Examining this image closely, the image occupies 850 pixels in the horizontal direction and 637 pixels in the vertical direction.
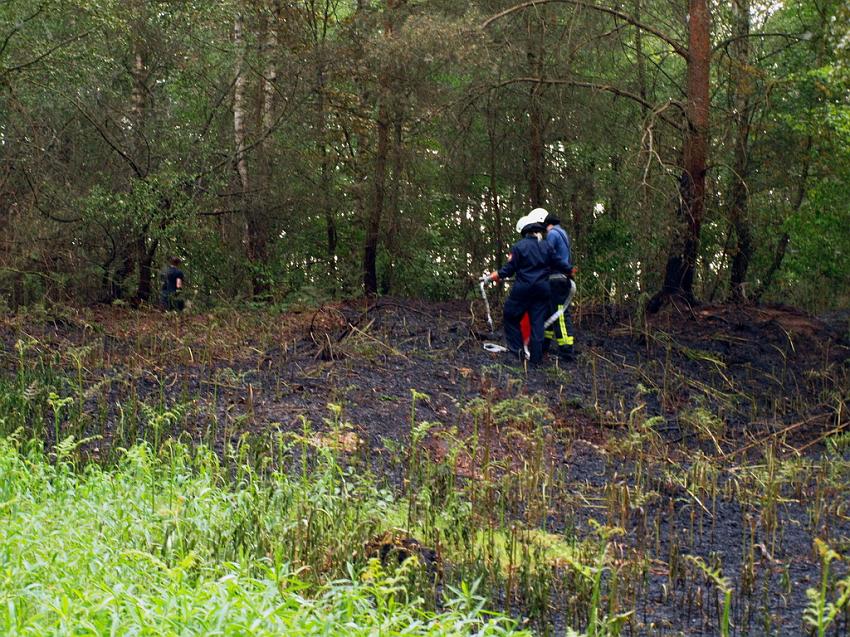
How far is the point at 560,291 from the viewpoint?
1366cm

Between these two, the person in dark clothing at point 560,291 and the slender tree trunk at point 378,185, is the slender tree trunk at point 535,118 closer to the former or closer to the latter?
the slender tree trunk at point 378,185

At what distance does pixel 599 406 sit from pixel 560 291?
2.37m

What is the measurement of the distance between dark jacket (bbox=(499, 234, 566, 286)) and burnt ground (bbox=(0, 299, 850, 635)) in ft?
3.22

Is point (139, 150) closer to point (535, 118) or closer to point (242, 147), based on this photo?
point (242, 147)

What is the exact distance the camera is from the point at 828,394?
40.5ft

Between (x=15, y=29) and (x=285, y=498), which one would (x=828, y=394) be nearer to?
(x=285, y=498)

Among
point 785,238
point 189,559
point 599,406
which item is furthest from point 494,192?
point 189,559

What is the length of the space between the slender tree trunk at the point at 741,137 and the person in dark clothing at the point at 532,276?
4.85m

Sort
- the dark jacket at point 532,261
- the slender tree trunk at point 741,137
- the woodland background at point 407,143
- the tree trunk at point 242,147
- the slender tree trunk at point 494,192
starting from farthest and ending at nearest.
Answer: the slender tree trunk at point 494,192 < the tree trunk at point 242,147 < the slender tree trunk at point 741,137 < the woodland background at point 407,143 < the dark jacket at point 532,261

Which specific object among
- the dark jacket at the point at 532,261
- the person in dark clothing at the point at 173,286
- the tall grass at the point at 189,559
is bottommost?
the person in dark clothing at the point at 173,286

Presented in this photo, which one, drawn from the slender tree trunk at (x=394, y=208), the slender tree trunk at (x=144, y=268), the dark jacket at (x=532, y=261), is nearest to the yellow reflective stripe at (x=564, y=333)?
the dark jacket at (x=532, y=261)

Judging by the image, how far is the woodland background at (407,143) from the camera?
642 inches

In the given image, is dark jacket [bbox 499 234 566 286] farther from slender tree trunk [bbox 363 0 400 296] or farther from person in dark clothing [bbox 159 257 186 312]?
person in dark clothing [bbox 159 257 186 312]

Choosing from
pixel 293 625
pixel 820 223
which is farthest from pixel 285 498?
pixel 820 223
